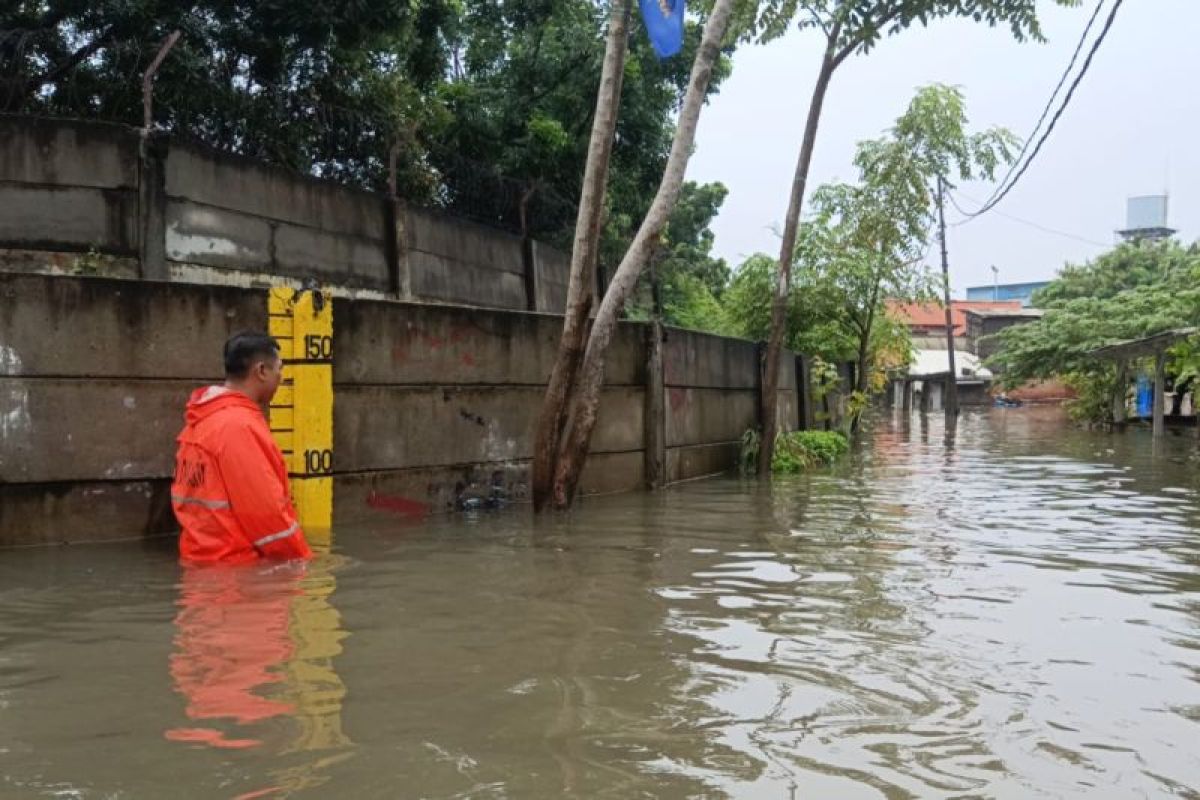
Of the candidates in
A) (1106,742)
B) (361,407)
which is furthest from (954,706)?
(361,407)

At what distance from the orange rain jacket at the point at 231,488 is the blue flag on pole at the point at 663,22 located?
4.96 metres

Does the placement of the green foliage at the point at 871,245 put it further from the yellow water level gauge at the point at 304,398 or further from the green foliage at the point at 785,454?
the yellow water level gauge at the point at 304,398

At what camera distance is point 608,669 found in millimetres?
3682

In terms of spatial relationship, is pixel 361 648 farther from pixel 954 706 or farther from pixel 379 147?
pixel 379 147

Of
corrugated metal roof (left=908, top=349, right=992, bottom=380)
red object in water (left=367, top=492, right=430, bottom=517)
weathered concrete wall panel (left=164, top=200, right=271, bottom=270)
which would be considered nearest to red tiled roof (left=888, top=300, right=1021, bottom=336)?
corrugated metal roof (left=908, top=349, right=992, bottom=380)

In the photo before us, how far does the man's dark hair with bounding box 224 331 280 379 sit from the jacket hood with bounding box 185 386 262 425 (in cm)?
11

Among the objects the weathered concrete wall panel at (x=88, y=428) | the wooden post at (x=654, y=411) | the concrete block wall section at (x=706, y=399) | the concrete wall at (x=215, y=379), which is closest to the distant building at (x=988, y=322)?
the concrete block wall section at (x=706, y=399)

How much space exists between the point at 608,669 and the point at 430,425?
4.49 meters

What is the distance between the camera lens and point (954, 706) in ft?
10.8

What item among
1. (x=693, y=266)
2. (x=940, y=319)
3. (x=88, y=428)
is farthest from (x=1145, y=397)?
(x=88, y=428)

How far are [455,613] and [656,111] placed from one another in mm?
14649

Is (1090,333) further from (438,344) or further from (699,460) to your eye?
(438,344)

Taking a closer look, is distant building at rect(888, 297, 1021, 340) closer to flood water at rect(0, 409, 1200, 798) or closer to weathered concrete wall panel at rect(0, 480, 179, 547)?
flood water at rect(0, 409, 1200, 798)

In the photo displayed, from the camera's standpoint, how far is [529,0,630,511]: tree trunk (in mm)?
7824
